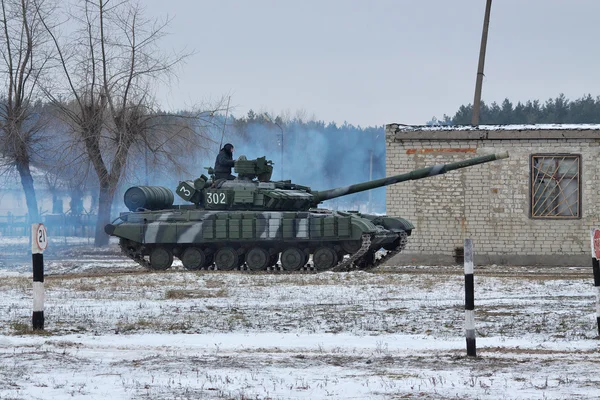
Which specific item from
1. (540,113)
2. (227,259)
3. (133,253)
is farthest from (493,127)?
(540,113)

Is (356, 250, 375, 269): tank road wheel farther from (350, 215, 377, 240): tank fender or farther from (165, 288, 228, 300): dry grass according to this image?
(165, 288, 228, 300): dry grass

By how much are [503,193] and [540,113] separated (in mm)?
58106

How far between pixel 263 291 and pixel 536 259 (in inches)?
520

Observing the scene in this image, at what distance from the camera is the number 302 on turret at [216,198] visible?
2388cm

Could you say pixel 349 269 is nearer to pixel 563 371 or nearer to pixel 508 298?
pixel 508 298

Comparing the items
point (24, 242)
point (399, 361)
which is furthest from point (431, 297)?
point (24, 242)

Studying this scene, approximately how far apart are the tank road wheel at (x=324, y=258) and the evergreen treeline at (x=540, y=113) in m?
57.8

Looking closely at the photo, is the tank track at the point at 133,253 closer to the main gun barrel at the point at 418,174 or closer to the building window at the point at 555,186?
the main gun barrel at the point at 418,174

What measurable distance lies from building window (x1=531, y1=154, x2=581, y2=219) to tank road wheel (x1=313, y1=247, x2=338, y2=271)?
23.5ft

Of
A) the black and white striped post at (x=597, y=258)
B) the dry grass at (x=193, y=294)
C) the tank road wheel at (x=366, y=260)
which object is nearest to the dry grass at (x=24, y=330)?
the dry grass at (x=193, y=294)

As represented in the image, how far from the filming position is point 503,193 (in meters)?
28.1

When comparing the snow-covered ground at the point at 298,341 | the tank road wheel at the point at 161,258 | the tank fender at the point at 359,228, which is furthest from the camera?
the tank road wheel at the point at 161,258

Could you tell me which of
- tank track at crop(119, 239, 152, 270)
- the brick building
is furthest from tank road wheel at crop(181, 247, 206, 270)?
the brick building

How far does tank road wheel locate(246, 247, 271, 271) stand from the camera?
2361cm
